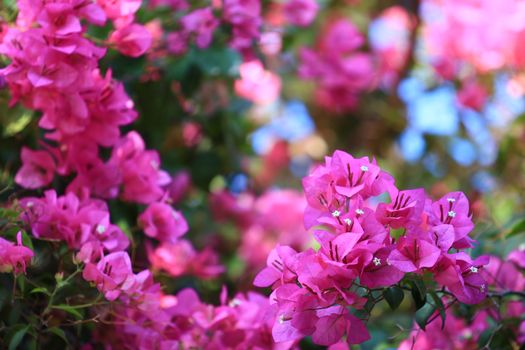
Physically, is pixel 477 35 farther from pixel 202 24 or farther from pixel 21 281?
pixel 21 281

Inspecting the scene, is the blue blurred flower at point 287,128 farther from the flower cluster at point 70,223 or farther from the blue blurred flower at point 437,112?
the flower cluster at point 70,223

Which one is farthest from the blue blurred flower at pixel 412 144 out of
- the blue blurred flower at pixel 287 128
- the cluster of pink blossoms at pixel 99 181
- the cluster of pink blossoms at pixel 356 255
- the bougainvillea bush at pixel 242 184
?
the cluster of pink blossoms at pixel 356 255

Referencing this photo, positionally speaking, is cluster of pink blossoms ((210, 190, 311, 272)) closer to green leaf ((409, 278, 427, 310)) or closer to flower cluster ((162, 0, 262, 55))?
flower cluster ((162, 0, 262, 55))

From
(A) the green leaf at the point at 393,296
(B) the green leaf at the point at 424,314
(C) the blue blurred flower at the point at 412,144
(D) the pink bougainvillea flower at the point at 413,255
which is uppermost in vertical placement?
(D) the pink bougainvillea flower at the point at 413,255

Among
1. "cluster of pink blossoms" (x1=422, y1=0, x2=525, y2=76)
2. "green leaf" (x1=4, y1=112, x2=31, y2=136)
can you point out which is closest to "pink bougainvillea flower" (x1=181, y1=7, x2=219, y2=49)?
"green leaf" (x1=4, y1=112, x2=31, y2=136)

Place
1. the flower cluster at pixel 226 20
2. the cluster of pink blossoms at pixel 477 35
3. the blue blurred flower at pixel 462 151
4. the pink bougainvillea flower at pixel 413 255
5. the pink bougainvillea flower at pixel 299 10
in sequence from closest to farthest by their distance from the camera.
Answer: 1. the pink bougainvillea flower at pixel 413 255
2. the flower cluster at pixel 226 20
3. the pink bougainvillea flower at pixel 299 10
4. the cluster of pink blossoms at pixel 477 35
5. the blue blurred flower at pixel 462 151

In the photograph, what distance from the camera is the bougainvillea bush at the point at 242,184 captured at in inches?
39.9

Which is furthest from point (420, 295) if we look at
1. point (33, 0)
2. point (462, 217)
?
point (33, 0)

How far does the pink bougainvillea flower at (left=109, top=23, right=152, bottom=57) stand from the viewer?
4.15 feet

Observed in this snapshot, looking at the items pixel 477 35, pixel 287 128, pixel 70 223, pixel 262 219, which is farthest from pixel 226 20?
pixel 287 128

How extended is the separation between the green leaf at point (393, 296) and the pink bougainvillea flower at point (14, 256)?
1.45ft

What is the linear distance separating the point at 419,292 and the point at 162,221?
1.46 ft

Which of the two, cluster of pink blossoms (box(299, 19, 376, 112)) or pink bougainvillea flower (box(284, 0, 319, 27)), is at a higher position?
pink bougainvillea flower (box(284, 0, 319, 27))

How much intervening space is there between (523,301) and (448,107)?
3.36ft
